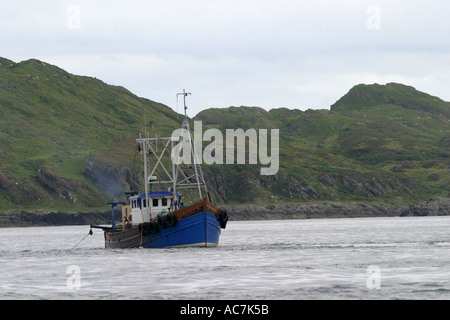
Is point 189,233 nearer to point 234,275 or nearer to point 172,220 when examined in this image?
point 172,220

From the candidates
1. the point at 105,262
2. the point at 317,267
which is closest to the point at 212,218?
the point at 105,262

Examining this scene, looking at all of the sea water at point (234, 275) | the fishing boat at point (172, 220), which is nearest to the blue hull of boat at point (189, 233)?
the fishing boat at point (172, 220)

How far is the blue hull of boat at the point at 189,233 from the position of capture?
7596cm

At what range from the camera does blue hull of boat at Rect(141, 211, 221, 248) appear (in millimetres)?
75963

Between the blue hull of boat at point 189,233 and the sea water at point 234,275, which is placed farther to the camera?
the blue hull of boat at point 189,233

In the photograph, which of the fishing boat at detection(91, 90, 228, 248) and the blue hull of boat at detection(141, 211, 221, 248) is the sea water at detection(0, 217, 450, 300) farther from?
the fishing boat at detection(91, 90, 228, 248)

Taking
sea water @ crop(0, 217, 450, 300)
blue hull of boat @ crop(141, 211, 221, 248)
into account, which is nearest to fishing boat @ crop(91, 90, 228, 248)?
blue hull of boat @ crop(141, 211, 221, 248)

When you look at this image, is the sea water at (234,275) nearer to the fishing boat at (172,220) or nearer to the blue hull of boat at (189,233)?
the blue hull of boat at (189,233)

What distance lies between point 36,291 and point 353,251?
40025 millimetres
